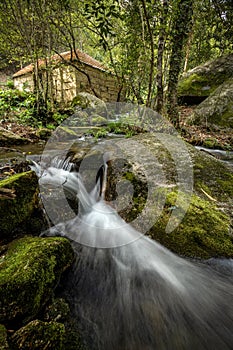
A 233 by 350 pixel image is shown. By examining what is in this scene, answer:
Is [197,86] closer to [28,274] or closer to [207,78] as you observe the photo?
[207,78]

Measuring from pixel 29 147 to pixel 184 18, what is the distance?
6139 millimetres

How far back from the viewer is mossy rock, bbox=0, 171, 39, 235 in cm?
221

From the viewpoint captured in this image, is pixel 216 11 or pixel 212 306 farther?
pixel 216 11

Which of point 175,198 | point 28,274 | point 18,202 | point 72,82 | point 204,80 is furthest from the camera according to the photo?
point 72,82

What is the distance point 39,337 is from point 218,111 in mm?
8741

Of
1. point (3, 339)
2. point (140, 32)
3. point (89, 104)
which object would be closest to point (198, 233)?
point (3, 339)

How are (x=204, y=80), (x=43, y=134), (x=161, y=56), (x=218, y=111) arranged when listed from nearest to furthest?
(x=161, y=56), (x=43, y=134), (x=218, y=111), (x=204, y=80)

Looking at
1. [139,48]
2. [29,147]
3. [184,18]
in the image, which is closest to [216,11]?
[184,18]

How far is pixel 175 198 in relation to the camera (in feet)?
9.04

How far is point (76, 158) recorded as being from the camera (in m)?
4.58

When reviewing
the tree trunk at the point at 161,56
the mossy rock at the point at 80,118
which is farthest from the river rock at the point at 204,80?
the mossy rock at the point at 80,118

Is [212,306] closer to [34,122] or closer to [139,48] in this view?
[139,48]

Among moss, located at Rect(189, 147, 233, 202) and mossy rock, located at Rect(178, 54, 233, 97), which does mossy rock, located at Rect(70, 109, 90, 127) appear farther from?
moss, located at Rect(189, 147, 233, 202)

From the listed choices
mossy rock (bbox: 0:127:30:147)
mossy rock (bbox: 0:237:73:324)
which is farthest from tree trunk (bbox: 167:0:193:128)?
mossy rock (bbox: 0:237:73:324)
